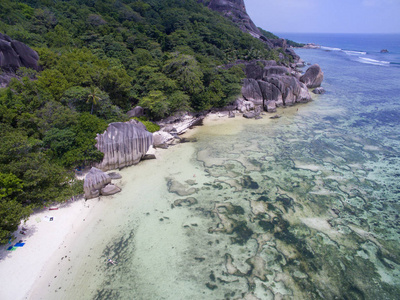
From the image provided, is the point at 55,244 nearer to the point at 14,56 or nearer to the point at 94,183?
the point at 94,183

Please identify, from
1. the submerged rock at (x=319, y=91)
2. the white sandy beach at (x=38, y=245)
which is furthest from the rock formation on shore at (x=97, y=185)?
the submerged rock at (x=319, y=91)

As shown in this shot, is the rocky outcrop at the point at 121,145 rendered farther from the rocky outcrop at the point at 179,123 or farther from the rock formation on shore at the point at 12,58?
the rock formation on shore at the point at 12,58

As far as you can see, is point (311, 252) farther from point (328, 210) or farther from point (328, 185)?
point (328, 185)

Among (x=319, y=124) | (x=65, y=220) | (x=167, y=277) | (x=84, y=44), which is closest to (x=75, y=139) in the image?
(x=65, y=220)

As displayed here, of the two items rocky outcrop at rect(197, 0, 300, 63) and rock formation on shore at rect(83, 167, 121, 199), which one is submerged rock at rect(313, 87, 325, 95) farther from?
rock formation on shore at rect(83, 167, 121, 199)

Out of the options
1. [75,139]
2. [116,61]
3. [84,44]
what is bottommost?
[75,139]

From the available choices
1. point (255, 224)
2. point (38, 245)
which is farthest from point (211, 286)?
point (38, 245)
